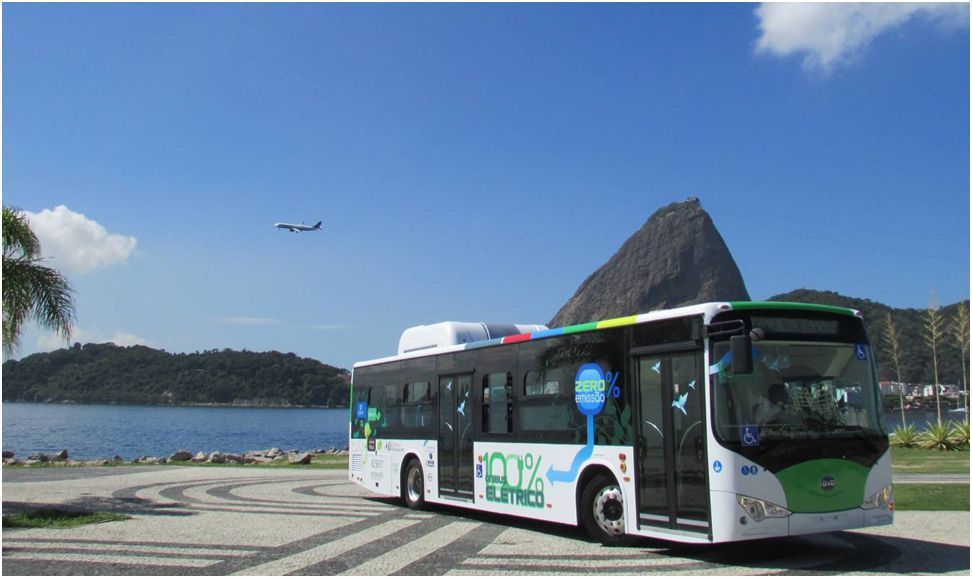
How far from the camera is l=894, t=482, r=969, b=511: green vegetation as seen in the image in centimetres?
1505

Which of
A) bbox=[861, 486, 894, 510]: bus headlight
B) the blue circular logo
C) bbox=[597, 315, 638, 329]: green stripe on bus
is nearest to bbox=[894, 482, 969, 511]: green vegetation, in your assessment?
bbox=[861, 486, 894, 510]: bus headlight

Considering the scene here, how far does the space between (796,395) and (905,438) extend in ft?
85.7

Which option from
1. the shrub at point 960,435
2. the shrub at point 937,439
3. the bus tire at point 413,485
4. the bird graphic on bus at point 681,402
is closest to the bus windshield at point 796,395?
the bird graphic on bus at point 681,402

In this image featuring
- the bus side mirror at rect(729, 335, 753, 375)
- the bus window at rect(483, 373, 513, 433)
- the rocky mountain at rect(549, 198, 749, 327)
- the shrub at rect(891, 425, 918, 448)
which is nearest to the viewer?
the bus side mirror at rect(729, 335, 753, 375)

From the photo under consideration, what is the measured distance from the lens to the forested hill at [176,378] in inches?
5763

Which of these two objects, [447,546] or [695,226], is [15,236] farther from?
[695,226]

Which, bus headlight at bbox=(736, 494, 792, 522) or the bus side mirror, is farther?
bus headlight at bbox=(736, 494, 792, 522)

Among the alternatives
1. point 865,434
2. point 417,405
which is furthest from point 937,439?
point 865,434

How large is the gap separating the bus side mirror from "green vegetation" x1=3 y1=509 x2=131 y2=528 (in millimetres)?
9903

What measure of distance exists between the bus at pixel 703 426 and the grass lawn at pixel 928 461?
525 inches

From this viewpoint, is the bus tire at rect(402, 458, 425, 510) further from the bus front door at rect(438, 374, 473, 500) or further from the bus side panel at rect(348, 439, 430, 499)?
the bus front door at rect(438, 374, 473, 500)

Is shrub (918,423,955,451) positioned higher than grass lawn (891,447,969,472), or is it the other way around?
shrub (918,423,955,451)

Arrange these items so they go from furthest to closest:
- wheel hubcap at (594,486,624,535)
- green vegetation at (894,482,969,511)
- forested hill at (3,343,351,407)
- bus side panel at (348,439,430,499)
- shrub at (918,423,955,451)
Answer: forested hill at (3,343,351,407) < shrub at (918,423,955,451) < bus side panel at (348,439,430,499) < green vegetation at (894,482,969,511) < wheel hubcap at (594,486,624,535)

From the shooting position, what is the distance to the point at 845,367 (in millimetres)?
10102
